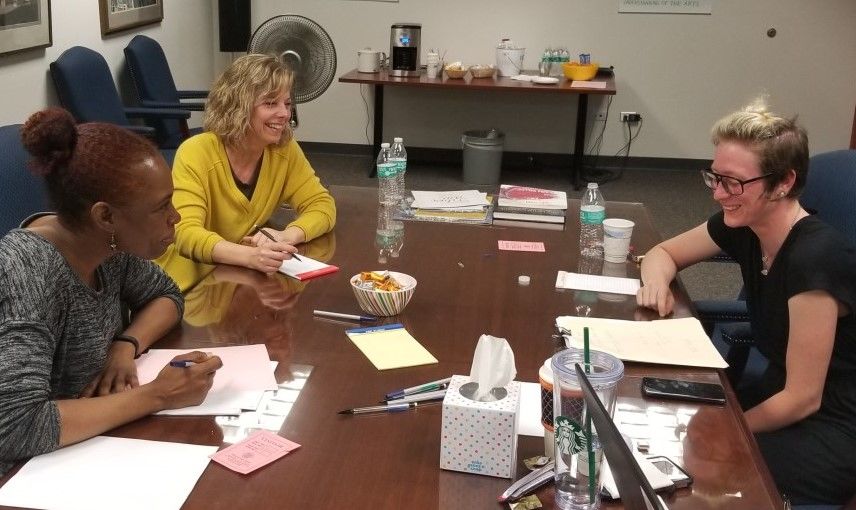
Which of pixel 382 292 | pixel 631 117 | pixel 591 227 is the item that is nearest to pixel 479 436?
pixel 382 292

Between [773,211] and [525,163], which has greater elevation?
[773,211]

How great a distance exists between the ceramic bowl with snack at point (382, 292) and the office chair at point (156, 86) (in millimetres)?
2840

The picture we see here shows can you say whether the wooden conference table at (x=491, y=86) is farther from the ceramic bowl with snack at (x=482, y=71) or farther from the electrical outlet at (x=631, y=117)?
the electrical outlet at (x=631, y=117)

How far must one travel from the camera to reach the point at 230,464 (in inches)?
47.7

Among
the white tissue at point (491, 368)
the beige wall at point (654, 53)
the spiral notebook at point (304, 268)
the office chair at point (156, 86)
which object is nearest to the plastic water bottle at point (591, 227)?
the spiral notebook at point (304, 268)

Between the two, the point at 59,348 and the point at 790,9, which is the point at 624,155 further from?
the point at 59,348

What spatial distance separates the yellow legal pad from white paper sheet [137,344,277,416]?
0.18 metres

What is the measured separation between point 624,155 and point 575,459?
17.1ft

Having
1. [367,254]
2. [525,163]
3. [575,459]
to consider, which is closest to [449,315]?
[367,254]

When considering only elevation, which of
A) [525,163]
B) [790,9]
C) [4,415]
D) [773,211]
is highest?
[790,9]

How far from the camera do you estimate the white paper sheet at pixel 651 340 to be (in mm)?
1604

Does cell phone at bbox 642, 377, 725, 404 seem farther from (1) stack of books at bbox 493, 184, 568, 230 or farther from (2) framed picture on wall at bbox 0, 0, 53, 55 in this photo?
(2) framed picture on wall at bbox 0, 0, 53, 55

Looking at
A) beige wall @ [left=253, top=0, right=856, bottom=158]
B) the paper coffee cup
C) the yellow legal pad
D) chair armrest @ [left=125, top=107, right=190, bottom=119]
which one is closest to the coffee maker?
beige wall @ [left=253, top=0, right=856, bottom=158]

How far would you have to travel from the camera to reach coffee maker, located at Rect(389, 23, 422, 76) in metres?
5.45
